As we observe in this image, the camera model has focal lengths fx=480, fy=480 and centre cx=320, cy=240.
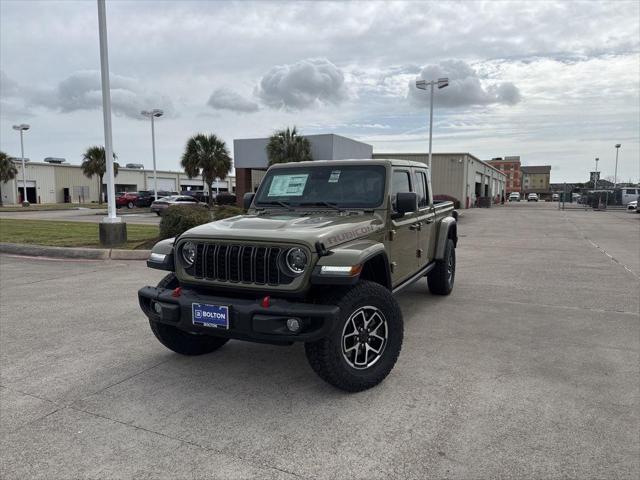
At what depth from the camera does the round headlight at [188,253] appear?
12.5 ft

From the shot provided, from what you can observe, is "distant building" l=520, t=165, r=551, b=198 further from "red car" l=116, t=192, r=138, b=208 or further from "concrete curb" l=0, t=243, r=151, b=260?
"concrete curb" l=0, t=243, r=151, b=260

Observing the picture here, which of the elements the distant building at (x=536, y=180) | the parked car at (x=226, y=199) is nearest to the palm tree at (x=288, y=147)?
the parked car at (x=226, y=199)

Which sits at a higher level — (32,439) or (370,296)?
(370,296)

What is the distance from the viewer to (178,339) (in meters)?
4.19

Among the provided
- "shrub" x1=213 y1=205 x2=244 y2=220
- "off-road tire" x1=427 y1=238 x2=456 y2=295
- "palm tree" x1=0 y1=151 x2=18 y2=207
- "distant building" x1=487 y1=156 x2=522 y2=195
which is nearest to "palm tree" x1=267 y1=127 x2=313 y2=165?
"shrub" x1=213 y1=205 x2=244 y2=220

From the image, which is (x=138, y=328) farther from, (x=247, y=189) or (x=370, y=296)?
(x=247, y=189)

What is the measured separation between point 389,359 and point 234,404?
3.98 ft

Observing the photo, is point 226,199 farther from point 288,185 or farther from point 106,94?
point 288,185

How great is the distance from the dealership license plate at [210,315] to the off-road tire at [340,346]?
1.99 ft

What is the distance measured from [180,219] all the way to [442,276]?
6.22 metres

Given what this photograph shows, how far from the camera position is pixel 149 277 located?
8148 millimetres

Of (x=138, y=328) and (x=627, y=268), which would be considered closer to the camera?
(x=138, y=328)

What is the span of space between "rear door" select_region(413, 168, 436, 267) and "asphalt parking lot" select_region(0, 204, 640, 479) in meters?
0.74

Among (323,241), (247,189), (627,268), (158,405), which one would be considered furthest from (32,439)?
(247,189)
